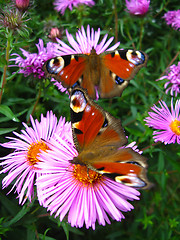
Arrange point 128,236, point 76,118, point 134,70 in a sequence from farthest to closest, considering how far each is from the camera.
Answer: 1. point 128,236
2. point 134,70
3. point 76,118

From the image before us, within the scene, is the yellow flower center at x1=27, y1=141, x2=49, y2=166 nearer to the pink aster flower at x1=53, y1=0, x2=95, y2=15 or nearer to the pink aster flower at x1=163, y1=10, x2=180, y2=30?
the pink aster flower at x1=53, y1=0, x2=95, y2=15

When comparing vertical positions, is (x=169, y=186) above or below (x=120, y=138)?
below

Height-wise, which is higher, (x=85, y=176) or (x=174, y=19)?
(x=174, y=19)

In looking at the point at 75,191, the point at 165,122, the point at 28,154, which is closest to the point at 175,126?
the point at 165,122

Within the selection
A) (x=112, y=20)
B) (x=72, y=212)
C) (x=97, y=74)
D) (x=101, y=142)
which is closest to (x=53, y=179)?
(x=72, y=212)

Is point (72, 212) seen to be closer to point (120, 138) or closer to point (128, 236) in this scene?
point (120, 138)

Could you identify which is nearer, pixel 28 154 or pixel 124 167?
pixel 124 167

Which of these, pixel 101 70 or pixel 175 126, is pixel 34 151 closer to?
pixel 101 70

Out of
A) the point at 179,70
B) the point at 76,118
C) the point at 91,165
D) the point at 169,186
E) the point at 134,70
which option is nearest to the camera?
the point at 91,165
